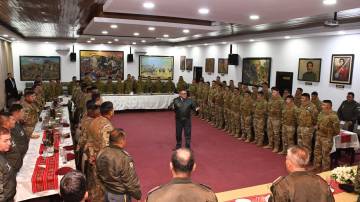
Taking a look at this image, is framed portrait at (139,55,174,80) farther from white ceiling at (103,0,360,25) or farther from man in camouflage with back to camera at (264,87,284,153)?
white ceiling at (103,0,360,25)

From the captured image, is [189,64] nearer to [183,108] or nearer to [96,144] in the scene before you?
[183,108]

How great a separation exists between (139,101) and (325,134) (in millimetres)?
9349

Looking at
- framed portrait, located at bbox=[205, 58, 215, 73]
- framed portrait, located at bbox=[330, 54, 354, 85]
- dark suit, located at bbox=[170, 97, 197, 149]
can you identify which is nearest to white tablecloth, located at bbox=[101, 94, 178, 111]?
framed portrait, located at bbox=[205, 58, 215, 73]

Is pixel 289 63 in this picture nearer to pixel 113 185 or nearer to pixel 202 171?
pixel 202 171

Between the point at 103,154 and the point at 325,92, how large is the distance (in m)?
9.00

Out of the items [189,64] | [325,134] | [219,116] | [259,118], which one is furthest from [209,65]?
[325,134]

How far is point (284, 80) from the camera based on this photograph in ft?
39.7

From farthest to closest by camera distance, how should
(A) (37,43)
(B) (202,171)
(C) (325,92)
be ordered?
(A) (37,43) < (C) (325,92) < (B) (202,171)

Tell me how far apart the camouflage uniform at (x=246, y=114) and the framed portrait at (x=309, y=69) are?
296 centimetres

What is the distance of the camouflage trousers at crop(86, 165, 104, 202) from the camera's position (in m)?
4.77

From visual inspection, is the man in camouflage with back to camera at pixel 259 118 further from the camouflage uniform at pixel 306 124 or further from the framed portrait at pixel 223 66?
the framed portrait at pixel 223 66

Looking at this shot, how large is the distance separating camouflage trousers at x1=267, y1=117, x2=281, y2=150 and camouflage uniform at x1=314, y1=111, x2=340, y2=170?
54.1 inches

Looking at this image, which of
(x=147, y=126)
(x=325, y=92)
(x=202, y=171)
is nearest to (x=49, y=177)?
(x=202, y=171)

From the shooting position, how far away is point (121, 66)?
2012cm
